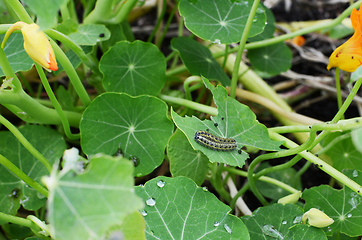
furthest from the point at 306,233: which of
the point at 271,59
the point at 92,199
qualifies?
the point at 271,59

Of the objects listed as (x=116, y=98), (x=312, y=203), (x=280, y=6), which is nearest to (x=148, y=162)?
(x=116, y=98)

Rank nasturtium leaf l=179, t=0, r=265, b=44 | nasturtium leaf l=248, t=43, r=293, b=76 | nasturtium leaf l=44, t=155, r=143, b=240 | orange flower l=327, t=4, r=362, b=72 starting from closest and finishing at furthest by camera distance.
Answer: nasturtium leaf l=44, t=155, r=143, b=240, orange flower l=327, t=4, r=362, b=72, nasturtium leaf l=179, t=0, r=265, b=44, nasturtium leaf l=248, t=43, r=293, b=76

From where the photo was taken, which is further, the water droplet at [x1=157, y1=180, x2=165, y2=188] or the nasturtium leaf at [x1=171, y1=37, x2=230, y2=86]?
the nasturtium leaf at [x1=171, y1=37, x2=230, y2=86]

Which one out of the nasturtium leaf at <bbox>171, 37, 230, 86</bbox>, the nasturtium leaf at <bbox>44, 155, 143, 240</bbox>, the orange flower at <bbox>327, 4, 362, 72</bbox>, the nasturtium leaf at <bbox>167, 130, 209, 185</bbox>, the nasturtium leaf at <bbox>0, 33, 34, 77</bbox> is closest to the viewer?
the nasturtium leaf at <bbox>44, 155, 143, 240</bbox>

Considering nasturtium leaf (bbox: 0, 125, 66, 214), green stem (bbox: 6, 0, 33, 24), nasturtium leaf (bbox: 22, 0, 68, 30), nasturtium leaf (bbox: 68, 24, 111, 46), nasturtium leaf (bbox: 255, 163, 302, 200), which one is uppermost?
nasturtium leaf (bbox: 22, 0, 68, 30)

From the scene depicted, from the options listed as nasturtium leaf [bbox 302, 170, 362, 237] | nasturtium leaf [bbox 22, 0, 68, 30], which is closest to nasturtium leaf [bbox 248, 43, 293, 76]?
nasturtium leaf [bbox 302, 170, 362, 237]

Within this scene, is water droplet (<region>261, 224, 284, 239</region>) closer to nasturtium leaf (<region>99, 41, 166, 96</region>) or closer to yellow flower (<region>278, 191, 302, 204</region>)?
yellow flower (<region>278, 191, 302, 204</region>)

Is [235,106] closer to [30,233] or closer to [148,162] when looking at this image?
[148,162]
